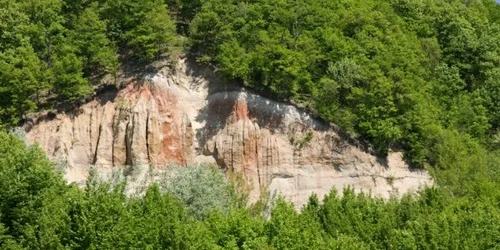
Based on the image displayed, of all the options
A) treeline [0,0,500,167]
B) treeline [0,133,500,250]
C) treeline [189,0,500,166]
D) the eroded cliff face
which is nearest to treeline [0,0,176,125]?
treeline [0,0,500,167]

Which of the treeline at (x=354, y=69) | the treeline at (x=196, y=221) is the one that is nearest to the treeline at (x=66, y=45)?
the treeline at (x=354, y=69)

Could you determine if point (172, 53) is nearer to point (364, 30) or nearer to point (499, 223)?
point (364, 30)

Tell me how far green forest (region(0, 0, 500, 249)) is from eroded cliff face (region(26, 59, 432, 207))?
143 cm

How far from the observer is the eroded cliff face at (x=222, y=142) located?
56.7 m

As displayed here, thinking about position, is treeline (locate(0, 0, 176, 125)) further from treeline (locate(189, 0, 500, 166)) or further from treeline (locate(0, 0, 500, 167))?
treeline (locate(189, 0, 500, 166))

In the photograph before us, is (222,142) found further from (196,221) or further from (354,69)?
(196,221)

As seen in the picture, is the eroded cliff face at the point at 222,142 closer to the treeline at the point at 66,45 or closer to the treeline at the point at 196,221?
the treeline at the point at 66,45

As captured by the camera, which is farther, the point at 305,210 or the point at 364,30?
the point at 364,30

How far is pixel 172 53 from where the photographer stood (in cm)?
6156

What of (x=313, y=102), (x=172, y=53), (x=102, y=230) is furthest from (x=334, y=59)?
(x=102, y=230)

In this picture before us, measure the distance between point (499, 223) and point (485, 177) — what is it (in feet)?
41.9

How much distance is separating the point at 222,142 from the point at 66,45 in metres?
15.2

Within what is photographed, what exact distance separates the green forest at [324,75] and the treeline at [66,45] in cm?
11

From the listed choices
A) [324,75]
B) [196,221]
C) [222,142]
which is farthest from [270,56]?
[196,221]
